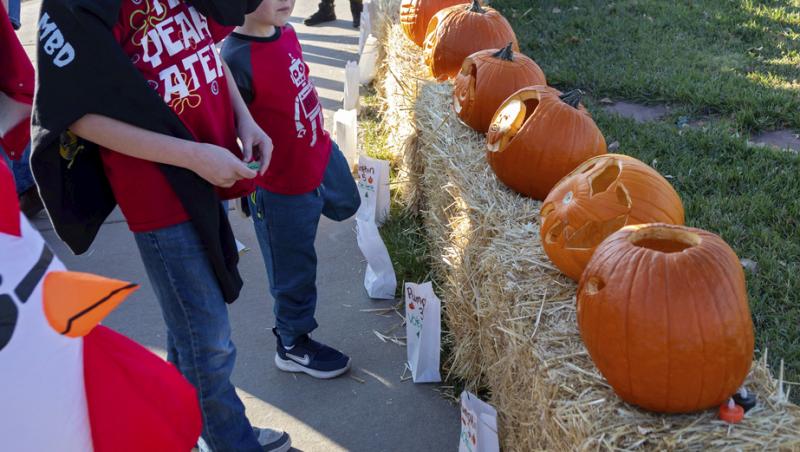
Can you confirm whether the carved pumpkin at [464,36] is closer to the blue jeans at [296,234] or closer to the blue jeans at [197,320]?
the blue jeans at [296,234]

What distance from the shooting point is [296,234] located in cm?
328

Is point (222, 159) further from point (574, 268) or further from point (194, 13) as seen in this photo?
point (574, 268)

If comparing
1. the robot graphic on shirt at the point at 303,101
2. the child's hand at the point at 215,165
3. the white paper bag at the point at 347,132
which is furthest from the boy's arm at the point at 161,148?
the white paper bag at the point at 347,132

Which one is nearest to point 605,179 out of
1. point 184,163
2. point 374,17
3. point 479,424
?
point 479,424

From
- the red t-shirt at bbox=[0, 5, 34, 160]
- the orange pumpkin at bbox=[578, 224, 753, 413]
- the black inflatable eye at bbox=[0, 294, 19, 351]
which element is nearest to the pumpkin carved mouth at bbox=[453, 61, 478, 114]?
the orange pumpkin at bbox=[578, 224, 753, 413]

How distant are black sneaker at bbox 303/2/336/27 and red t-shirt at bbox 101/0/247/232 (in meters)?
7.06

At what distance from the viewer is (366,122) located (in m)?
6.32

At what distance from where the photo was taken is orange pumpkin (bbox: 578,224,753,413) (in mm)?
2084

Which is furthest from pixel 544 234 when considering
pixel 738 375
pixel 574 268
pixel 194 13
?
pixel 194 13

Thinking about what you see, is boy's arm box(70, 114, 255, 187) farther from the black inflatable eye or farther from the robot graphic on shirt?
the robot graphic on shirt

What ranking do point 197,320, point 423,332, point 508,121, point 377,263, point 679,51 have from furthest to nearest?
point 679,51, point 377,263, point 508,121, point 423,332, point 197,320

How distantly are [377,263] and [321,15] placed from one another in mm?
5909

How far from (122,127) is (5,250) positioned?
0.68m

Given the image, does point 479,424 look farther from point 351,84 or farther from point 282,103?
point 351,84
